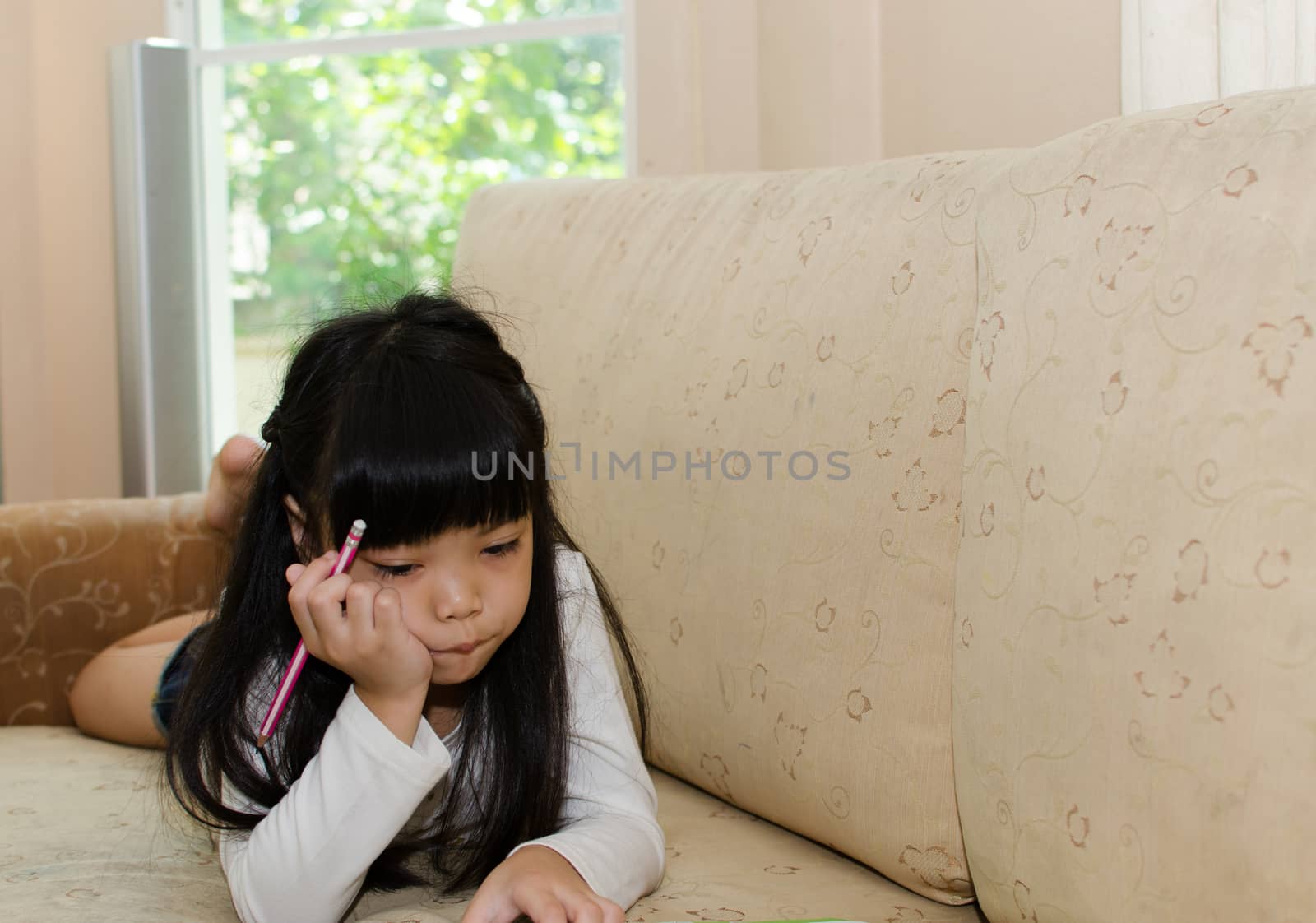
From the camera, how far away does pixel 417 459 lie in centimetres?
77

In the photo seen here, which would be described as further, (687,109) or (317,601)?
(687,109)

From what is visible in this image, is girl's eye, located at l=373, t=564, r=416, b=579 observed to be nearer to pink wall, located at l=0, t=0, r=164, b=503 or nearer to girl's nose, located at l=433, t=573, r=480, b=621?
girl's nose, located at l=433, t=573, r=480, b=621

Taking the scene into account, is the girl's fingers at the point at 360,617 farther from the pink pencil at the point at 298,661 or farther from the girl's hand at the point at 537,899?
the girl's hand at the point at 537,899

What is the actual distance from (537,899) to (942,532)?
0.37 m

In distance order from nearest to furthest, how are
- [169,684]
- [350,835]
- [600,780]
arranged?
[350,835] < [600,780] < [169,684]

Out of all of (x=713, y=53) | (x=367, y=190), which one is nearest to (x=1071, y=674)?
(x=713, y=53)

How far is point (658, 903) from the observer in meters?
0.85

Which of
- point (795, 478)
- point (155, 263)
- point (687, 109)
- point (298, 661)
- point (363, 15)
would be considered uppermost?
point (363, 15)

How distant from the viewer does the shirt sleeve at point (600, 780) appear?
823mm

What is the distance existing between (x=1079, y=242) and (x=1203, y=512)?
21cm

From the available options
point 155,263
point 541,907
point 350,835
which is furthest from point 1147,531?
point 155,263

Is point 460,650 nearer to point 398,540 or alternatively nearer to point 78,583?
point 398,540

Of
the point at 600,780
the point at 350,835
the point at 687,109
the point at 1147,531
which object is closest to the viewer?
the point at 1147,531

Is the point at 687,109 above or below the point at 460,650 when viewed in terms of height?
above
